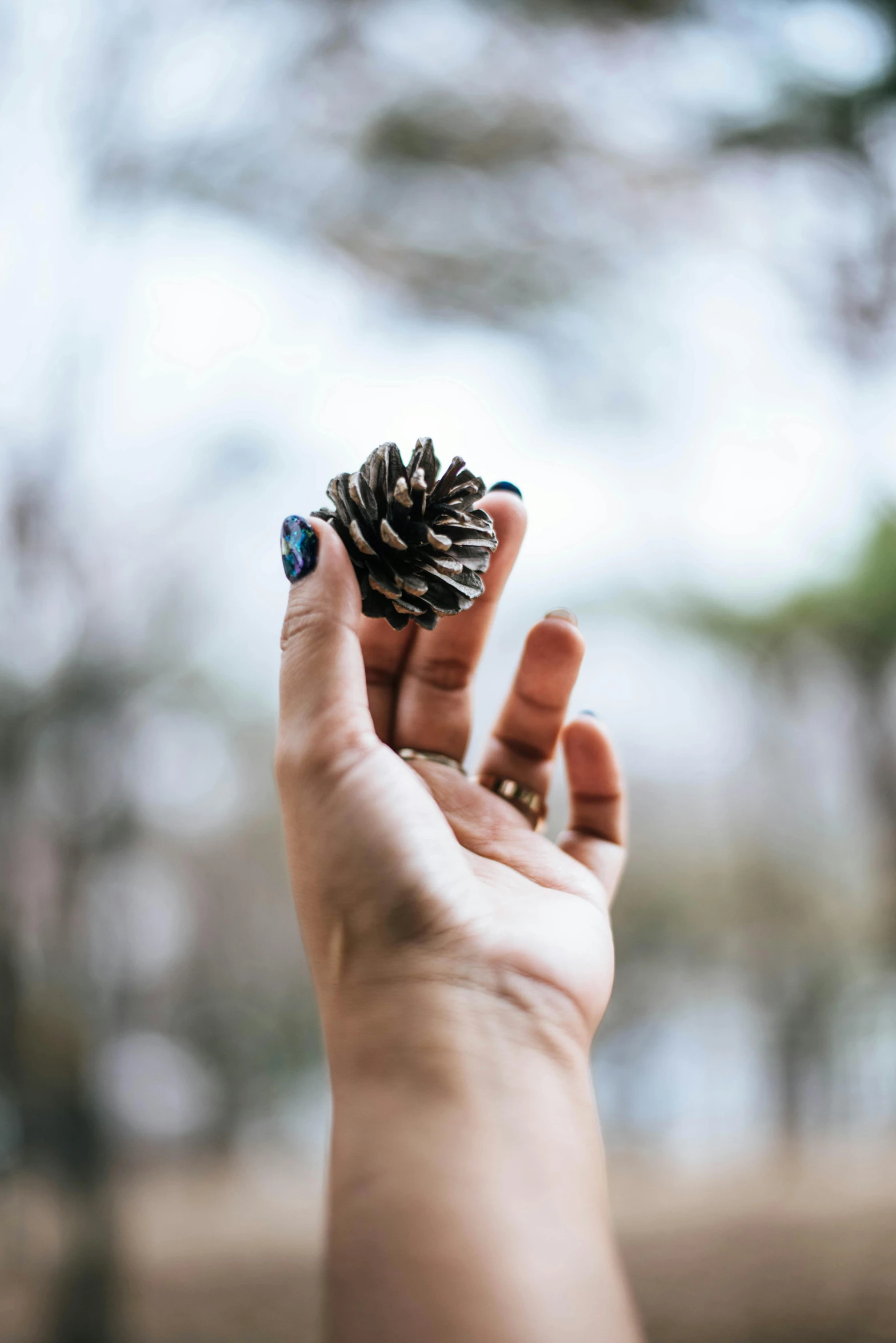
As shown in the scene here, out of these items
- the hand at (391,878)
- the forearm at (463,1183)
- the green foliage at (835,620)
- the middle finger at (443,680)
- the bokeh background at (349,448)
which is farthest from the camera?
the green foliage at (835,620)

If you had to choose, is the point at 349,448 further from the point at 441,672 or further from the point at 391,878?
the point at 391,878

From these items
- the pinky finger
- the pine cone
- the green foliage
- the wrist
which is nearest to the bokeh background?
the green foliage

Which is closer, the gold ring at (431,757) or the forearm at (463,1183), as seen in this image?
the forearm at (463,1183)

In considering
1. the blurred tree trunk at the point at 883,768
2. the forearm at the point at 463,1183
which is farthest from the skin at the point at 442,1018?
the blurred tree trunk at the point at 883,768

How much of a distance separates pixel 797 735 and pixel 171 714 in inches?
61.4

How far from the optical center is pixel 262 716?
1.96 m

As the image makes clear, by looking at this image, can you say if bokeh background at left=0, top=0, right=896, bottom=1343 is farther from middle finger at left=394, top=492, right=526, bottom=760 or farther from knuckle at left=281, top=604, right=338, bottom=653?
knuckle at left=281, top=604, right=338, bottom=653

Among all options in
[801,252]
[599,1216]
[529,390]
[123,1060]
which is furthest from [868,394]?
[123,1060]

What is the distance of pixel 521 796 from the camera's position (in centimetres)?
73

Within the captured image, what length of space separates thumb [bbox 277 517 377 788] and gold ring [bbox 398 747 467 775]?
149mm

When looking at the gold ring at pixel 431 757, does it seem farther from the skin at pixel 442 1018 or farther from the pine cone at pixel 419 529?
the pine cone at pixel 419 529

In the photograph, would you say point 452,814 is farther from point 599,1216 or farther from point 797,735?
point 797,735

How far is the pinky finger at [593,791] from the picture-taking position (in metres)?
0.76

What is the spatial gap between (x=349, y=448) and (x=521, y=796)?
3.80ft
